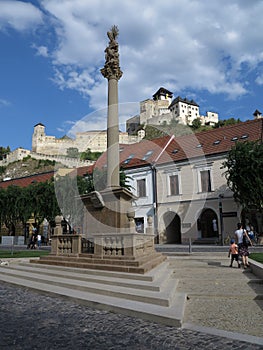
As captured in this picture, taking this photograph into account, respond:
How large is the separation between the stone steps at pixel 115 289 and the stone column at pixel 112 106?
A: 4.10 meters

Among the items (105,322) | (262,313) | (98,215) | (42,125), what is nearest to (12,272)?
(98,215)

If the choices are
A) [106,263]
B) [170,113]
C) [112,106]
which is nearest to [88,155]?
[170,113]

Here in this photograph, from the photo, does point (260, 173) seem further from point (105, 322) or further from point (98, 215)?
point (105, 322)

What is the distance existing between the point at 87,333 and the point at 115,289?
2.48m

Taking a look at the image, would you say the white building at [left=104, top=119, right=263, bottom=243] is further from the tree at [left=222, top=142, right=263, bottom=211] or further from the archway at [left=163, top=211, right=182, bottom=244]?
the tree at [left=222, top=142, right=263, bottom=211]

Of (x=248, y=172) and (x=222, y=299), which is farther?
(x=248, y=172)

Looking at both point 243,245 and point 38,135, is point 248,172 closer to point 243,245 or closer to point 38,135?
point 243,245

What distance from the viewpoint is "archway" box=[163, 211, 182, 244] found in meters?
31.3

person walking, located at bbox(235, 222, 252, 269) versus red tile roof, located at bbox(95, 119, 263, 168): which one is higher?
red tile roof, located at bbox(95, 119, 263, 168)

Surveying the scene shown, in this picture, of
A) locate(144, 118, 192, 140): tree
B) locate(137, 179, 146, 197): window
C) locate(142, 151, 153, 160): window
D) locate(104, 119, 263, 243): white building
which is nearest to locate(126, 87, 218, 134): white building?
locate(144, 118, 192, 140): tree

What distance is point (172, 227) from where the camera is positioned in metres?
32.1

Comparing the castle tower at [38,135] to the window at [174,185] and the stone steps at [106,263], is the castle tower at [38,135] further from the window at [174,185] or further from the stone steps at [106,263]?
the stone steps at [106,263]

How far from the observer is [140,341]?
477 cm

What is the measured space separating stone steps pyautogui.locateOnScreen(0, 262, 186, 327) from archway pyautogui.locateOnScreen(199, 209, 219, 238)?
2113 centimetres
